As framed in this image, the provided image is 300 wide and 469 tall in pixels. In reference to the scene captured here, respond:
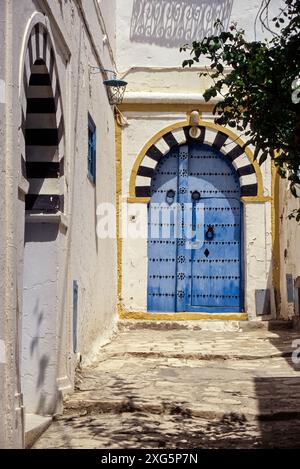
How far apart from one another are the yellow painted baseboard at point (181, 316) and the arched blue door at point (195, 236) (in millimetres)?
161

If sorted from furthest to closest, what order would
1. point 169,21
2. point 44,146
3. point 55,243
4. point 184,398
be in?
point 169,21
point 184,398
point 44,146
point 55,243

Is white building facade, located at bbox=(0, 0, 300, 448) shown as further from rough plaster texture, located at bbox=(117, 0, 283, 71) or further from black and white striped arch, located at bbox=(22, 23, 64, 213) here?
black and white striped arch, located at bbox=(22, 23, 64, 213)

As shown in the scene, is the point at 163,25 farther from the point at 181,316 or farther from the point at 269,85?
the point at 269,85

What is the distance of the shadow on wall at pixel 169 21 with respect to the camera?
1047cm

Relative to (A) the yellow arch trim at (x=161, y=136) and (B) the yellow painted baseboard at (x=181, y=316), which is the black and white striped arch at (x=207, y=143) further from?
(B) the yellow painted baseboard at (x=181, y=316)

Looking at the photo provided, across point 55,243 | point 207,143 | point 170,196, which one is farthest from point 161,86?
point 55,243

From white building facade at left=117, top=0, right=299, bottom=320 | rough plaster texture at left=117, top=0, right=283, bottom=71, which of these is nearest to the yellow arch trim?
white building facade at left=117, top=0, right=299, bottom=320

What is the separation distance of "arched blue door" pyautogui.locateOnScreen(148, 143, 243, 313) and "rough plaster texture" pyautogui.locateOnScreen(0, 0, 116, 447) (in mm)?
1315

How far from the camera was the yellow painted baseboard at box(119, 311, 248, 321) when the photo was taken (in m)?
9.83

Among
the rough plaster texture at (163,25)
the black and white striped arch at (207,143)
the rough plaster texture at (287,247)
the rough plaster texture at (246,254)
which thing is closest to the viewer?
the rough plaster texture at (287,247)

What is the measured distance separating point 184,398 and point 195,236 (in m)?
5.08

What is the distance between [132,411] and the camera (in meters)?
4.96

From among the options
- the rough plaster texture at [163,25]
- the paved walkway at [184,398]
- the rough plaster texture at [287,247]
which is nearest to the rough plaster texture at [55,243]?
the paved walkway at [184,398]

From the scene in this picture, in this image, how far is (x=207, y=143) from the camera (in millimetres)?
10211
